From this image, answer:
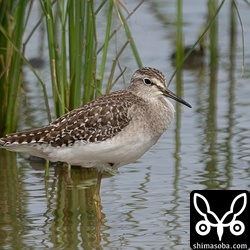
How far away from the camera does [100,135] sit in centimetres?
1118

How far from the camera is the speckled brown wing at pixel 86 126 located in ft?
36.7

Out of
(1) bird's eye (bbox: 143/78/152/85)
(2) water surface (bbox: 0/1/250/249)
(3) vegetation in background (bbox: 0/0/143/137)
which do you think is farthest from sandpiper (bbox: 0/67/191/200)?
(3) vegetation in background (bbox: 0/0/143/137)

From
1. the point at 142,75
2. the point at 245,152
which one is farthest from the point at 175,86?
the point at 142,75

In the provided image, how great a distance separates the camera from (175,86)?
1611 centimetres

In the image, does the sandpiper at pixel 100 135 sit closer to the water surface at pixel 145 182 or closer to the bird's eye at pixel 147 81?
the bird's eye at pixel 147 81

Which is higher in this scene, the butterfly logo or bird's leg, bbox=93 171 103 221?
bird's leg, bbox=93 171 103 221

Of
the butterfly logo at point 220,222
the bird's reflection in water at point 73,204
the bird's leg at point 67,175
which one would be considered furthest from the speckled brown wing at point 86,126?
the butterfly logo at point 220,222

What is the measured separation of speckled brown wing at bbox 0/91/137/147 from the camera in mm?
11195

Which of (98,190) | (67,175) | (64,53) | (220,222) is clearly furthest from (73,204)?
(220,222)

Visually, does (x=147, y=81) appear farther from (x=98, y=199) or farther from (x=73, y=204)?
(x=73, y=204)

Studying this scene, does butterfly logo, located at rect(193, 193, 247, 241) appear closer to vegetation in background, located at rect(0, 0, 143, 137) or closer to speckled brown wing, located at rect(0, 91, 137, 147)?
speckled brown wing, located at rect(0, 91, 137, 147)

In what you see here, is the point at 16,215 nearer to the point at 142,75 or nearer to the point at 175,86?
the point at 142,75

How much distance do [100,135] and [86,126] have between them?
0.19m

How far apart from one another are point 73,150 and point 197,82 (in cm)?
560
